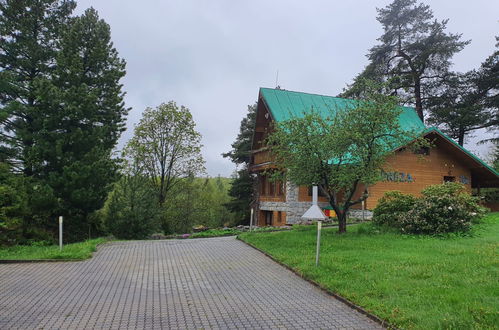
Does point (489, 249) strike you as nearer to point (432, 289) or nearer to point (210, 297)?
point (432, 289)

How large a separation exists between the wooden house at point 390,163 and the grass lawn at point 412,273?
923 cm

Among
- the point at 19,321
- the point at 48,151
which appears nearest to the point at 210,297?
the point at 19,321

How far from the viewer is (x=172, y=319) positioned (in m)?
5.79

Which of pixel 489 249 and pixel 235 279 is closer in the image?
pixel 235 279

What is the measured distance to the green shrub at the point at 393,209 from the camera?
1522cm

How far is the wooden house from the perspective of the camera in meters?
22.3

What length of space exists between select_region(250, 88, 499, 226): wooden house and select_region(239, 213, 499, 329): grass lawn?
9.23 m

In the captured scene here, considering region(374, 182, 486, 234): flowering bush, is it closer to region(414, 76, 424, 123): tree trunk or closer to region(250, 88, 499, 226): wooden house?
region(250, 88, 499, 226): wooden house

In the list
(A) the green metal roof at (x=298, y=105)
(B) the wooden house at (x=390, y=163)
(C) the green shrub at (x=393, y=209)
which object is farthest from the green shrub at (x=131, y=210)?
(C) the green shrub at (x=393, y=209)


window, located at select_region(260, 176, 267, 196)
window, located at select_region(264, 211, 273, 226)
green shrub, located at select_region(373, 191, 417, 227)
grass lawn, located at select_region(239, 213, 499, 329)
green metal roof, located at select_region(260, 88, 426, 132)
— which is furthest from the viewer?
window, located at select_region(260, 176, 267, 196)

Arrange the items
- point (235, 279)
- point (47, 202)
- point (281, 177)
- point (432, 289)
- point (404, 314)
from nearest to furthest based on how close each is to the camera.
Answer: point (404, 314)
point (432, 289)
point (235, 279)
point (281, 177)
point (47, 202)

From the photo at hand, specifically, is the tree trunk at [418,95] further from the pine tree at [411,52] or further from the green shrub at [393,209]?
the green shrub at [393,209]

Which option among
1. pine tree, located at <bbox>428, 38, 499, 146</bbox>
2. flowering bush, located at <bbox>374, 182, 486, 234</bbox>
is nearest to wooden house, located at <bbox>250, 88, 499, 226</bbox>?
pine tree, located at <bbox>428, 38, 499, 146</bbox>

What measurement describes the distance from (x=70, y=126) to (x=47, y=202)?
448 cm
